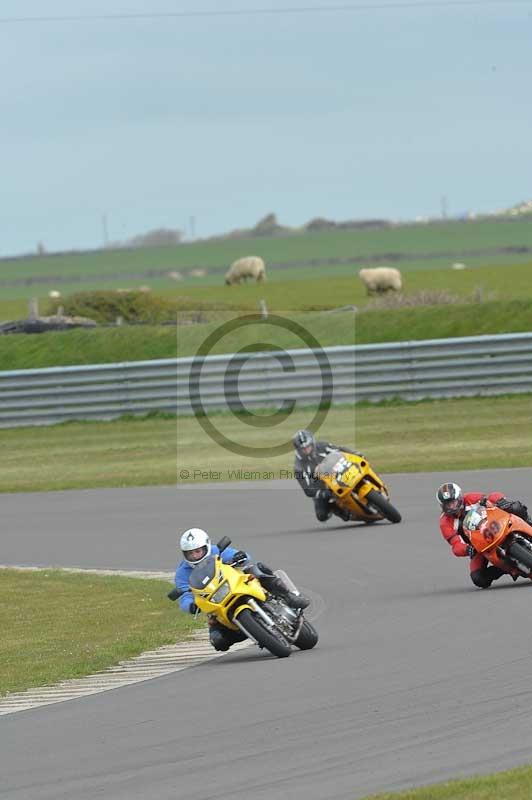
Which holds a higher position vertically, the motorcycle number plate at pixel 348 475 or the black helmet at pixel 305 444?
the black helmet at pixel 305 444

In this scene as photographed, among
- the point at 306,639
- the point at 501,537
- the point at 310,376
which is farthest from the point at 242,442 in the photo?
the point at 306,639

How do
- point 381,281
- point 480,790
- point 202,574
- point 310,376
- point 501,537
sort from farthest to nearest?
point 381,281, point 310,376, point 501,537, point 202,574, point 480,790

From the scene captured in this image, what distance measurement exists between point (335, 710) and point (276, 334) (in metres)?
25.3

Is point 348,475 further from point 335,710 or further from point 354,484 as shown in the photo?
point 335,710

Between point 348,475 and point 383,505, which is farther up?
point 348,475

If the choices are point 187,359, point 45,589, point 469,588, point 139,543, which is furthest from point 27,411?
point 469,588

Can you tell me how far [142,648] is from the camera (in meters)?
12.8

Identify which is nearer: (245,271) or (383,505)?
(383,505)

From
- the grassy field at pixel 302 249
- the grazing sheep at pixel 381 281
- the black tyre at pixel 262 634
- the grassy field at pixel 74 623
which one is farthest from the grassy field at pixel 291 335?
the grassy field at pixel 302 249

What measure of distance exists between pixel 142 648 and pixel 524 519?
10.7 ft

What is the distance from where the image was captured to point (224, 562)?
39.4 feet

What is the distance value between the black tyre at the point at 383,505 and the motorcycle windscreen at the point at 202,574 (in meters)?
7.08

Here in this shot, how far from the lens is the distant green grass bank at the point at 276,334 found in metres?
34.5

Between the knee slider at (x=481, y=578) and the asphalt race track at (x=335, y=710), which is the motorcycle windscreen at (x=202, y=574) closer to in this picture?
the asphalt race track at (x=335, y=710)
